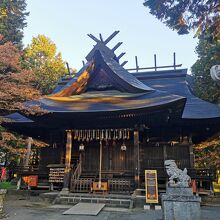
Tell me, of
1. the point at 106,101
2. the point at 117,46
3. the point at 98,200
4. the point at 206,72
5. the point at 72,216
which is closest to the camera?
the point at 72,216

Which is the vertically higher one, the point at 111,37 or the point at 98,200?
the point at 111,37

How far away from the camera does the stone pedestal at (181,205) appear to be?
6094 millimetres

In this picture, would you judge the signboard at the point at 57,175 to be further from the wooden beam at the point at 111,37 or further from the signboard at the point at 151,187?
the wooden beam at the point at 111,37

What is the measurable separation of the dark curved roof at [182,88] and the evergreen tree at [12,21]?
12394 millimetres

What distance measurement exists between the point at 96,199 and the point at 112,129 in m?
3.89

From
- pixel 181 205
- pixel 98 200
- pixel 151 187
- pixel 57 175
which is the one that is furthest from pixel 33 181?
pixel 181 205

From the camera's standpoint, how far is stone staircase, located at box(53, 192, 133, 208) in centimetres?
1015

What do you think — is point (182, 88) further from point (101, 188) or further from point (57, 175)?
point (57, 175)

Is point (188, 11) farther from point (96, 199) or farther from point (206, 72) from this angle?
point (206, 72)

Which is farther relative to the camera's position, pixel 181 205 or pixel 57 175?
pixel 57 175

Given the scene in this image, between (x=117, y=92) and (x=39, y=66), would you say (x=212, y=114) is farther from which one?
(x=39, y=66)

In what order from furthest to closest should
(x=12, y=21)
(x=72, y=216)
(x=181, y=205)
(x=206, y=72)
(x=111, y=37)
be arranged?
(x=12, y=21), (x=206, y=72), (x=111, y=37), (x=72, y=216), (x=181, y=205)

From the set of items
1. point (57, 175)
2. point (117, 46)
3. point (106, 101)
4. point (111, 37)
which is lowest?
point (57, 175)

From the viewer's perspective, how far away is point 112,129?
12859 mm
